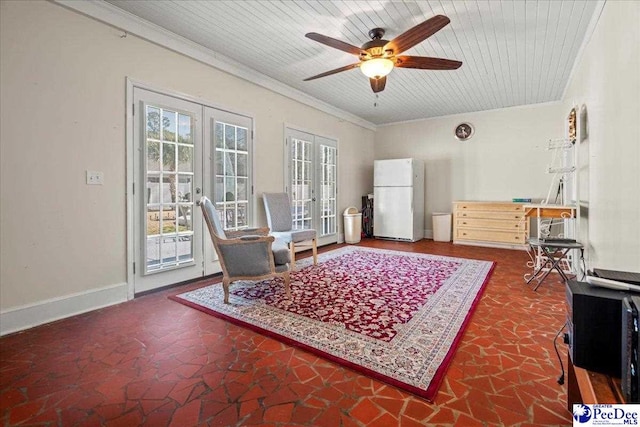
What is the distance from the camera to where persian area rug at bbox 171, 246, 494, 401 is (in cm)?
182

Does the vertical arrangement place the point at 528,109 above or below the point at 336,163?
above

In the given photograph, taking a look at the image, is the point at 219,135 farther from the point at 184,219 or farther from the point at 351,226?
the point at 351,226

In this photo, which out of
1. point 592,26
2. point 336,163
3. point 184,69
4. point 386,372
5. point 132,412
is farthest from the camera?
point 336,163

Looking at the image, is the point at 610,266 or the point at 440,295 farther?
the point at 440,295

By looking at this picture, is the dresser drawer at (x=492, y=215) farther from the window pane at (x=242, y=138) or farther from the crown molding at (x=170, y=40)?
the window pane at (x=242, y=138)

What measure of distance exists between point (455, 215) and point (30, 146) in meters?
6.10

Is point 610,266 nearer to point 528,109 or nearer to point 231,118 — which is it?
point 231,118

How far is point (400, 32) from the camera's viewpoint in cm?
313

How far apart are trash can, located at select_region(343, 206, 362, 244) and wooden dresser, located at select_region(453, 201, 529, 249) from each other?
6.18 ft

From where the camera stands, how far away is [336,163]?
6.05 metres

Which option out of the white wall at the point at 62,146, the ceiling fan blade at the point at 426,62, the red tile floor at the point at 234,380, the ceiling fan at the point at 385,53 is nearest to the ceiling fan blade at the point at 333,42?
the ceiling fan at the point at 385,53

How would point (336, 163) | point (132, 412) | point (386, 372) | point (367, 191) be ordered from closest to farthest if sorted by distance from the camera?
point (132, 412) < point (386, 372) < point (336, 163) < point (367, 191)

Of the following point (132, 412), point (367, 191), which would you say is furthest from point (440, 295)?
point (367, 191)

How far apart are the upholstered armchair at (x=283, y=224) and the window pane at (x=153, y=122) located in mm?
1550
